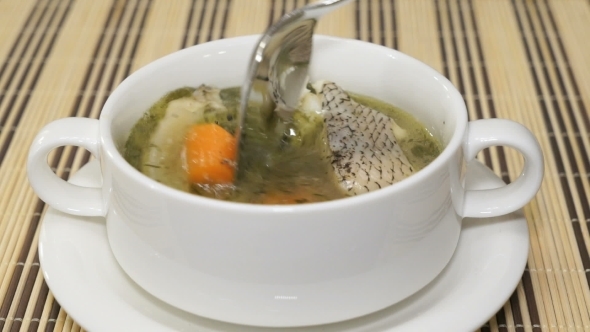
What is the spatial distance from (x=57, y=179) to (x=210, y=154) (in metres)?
0.22

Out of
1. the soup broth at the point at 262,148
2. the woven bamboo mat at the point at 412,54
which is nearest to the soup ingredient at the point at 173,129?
the soup broth at the point at 262,148

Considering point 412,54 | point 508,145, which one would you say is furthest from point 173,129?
point 412,54

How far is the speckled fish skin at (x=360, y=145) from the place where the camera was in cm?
95

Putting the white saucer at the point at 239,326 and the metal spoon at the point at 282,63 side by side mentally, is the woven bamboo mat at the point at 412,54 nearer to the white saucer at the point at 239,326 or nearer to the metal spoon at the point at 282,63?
the white saucer at the point at 239,326

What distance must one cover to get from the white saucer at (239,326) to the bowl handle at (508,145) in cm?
5

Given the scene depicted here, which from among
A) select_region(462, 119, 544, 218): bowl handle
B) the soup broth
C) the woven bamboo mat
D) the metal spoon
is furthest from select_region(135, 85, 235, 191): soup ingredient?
select_region(462, 119, 544, 218): bowl handle

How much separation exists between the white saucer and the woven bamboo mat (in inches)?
1.7

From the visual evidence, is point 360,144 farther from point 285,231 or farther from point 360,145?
A: point 285,231

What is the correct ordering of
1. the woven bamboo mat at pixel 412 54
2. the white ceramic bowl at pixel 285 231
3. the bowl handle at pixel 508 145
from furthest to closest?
the woven bamboo mat at pixel 412 54
the bowl handle at pixel 508 145
the white ceramic bowl at pixel 285 231

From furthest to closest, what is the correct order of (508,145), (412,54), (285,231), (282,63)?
1. (412,54)
2. (282,63)
3. (508,145)
4. (285,231)

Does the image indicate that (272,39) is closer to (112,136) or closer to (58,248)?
(112,136)

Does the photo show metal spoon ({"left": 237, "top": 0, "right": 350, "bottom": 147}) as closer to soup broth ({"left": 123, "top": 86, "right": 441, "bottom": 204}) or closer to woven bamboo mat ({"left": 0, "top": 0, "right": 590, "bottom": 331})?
soup broth ({"left": 123, "top": 86, "right": 441, "bottom": 204})

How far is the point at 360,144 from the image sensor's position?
40.8 inches

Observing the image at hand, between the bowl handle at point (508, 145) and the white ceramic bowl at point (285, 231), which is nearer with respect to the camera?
the white ceramic bowl at point (285, 231)
